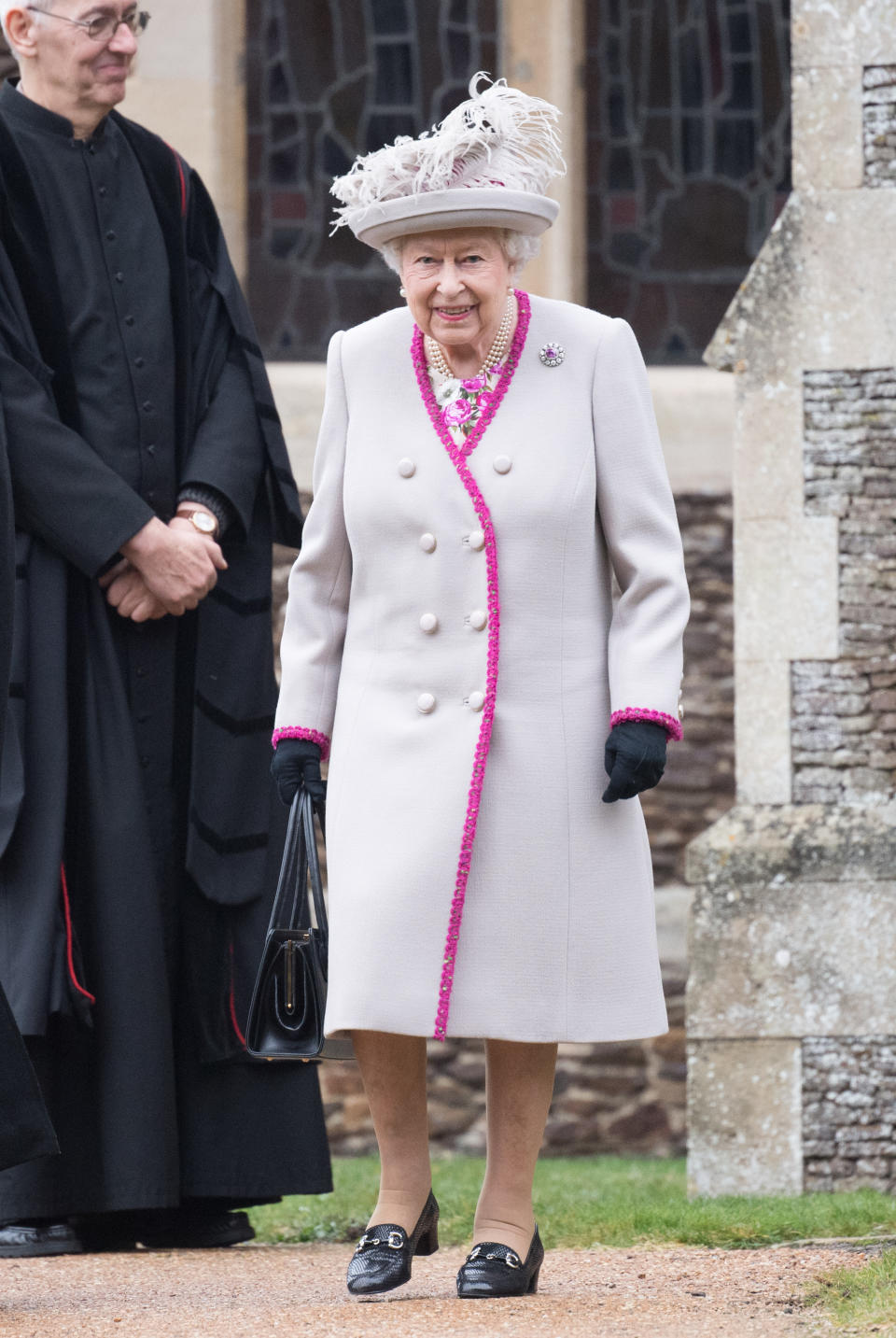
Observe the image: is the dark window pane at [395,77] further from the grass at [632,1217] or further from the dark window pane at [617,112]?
the grass at [632,1217]

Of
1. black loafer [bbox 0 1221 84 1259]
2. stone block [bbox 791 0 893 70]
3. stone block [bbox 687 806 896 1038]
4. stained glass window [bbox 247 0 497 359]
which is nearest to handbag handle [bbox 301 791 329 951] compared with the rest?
black loafer [bbox 0 1221 84 1259]

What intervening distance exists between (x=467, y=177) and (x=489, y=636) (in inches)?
29.7

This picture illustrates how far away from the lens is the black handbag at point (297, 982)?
3705 mm

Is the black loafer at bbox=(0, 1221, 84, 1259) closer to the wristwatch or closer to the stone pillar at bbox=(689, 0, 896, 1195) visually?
the wristwatch

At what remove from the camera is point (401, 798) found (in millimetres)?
3594

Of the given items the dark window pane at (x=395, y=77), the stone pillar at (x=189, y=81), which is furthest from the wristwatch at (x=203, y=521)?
the dark window pane at (x=395, y=77)

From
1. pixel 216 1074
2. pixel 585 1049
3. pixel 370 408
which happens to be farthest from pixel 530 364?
pixel 585 1049

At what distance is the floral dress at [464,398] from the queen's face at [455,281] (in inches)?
3.5

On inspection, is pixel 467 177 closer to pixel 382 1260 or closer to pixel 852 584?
pixel 382 1260

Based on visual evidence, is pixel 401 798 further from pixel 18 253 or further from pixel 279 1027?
pixel 18 253

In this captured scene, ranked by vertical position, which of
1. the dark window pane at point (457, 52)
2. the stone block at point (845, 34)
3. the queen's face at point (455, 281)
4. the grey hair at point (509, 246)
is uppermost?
the dark window pane at point (457, 52)

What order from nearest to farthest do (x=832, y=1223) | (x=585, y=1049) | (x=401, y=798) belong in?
(x=401, y=798), (x=832, y=1223), (x=585, y=1049)

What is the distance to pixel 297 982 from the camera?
373 cm

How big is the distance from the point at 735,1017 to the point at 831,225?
2.17m
